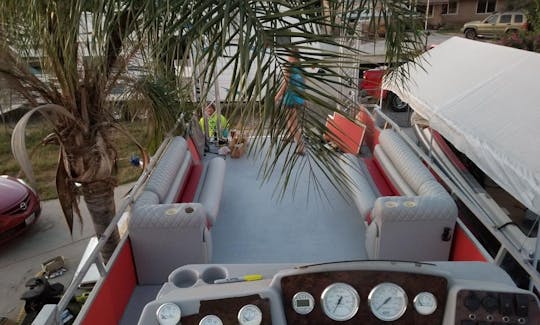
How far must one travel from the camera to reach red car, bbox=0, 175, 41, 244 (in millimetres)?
5938

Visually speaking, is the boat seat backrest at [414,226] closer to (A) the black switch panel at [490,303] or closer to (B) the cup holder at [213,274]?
(A) the black switch panel at [490,303]

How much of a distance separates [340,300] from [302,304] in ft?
0.65

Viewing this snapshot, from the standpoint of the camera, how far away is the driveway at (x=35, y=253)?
17.3ft

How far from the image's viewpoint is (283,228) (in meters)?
4.95

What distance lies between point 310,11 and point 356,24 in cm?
61

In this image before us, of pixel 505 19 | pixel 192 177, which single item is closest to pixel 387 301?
pixel 192 177

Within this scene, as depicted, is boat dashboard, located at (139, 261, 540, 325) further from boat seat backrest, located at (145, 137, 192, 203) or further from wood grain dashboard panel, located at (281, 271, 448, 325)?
boat seat backrest, located at (145, 137, 192, 203)

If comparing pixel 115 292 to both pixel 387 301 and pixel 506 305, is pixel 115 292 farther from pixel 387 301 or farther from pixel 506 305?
pixel 506 305

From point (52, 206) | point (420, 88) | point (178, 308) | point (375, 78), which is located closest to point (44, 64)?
point (178, 308)

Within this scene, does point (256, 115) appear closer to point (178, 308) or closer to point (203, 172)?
point (178, 308)

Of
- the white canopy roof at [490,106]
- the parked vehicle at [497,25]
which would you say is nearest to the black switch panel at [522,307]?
the white canopy roof at [490,106]

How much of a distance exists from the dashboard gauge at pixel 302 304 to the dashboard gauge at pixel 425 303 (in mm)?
538

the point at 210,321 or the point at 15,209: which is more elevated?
the point at 210,321

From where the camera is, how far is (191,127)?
6352mm
